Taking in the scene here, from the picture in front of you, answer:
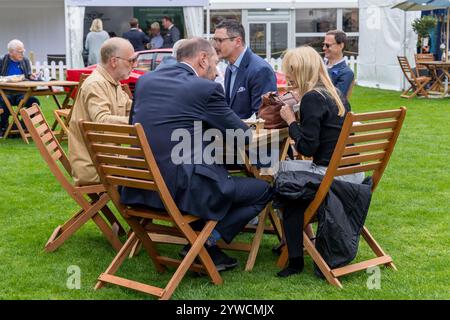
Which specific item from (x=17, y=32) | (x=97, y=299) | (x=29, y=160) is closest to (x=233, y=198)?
(x=97, y=299)

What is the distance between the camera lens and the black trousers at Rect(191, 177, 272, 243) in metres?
4.36

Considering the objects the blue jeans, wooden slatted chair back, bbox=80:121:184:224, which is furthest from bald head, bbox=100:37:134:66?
the blue jeans

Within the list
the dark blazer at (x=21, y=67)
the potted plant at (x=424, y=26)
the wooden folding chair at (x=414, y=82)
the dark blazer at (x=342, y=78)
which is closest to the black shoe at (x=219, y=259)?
the dark blazer at (x=342, y=78)

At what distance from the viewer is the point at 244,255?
5.07 m

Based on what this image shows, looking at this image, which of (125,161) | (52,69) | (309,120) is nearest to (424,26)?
(52,69)

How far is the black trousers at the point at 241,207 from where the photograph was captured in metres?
4.36

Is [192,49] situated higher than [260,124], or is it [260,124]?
[192,49]

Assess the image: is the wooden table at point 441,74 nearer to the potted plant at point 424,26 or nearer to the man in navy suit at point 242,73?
the potted plant at point 424,26

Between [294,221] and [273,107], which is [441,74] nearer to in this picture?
[273,107]

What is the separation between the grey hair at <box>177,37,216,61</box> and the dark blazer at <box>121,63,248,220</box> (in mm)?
137

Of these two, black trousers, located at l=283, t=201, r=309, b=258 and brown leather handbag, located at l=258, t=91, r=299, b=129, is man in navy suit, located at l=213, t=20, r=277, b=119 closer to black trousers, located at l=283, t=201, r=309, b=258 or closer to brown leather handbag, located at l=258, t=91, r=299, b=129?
brown leather handbag, located at l=258, t=91, r=299, b=129

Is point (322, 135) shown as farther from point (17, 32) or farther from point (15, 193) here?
point (17, 32)

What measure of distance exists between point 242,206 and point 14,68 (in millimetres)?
7782

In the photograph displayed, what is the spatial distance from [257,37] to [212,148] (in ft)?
77.3
